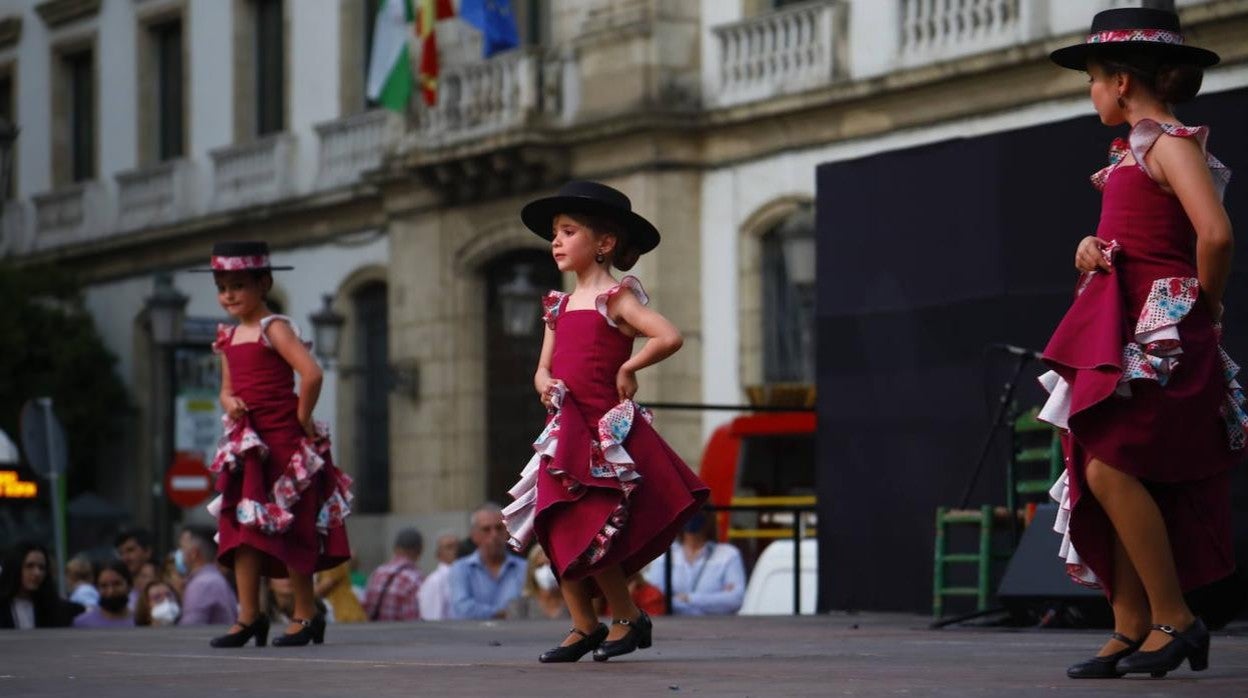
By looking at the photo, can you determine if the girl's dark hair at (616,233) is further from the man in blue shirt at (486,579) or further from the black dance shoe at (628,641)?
the man in blue shirt at (486,579)

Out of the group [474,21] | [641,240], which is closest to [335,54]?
[474,21]

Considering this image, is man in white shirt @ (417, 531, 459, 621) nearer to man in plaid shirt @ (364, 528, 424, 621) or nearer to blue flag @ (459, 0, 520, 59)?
man in plaid shirt @ (364, 528, 424, 621)

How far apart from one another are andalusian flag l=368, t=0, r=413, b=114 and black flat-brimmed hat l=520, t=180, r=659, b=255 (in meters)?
20.0

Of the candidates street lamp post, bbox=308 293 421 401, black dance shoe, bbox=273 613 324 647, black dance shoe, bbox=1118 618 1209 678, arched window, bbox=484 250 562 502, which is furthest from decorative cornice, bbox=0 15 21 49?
black dance shoe, bbox=1118 618 1209 678

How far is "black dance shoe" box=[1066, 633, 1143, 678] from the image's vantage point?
7359mm

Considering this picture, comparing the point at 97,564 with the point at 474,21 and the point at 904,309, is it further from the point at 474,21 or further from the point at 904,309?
the point at 474,21

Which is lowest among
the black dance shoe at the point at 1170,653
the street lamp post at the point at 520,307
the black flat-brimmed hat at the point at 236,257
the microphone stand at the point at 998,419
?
the black dance shoe at the point at 1170,653

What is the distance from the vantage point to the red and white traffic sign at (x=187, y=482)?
24984 mm

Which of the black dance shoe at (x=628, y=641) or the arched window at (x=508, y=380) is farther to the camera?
the arched window at (x=508, y=380)

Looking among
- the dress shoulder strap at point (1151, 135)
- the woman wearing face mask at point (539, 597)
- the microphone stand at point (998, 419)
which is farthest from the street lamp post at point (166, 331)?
the dress shoulder strap at point (1151, 135)

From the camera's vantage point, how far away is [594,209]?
9.00 meters

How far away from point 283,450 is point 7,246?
28.5m

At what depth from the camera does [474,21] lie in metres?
27.5

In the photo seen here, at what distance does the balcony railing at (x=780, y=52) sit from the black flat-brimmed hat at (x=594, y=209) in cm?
1530
